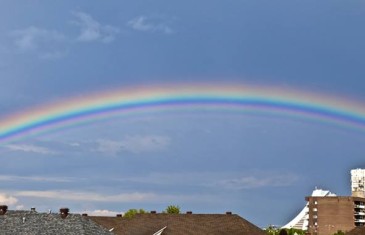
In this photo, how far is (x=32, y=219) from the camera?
75.4m

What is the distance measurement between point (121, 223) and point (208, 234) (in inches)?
687

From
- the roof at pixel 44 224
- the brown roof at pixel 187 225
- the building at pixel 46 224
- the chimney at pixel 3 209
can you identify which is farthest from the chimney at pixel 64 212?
the brown roof at pixel 187 225

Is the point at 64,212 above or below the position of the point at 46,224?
above

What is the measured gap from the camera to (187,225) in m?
101

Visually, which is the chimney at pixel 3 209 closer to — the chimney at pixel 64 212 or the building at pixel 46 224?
the building at pixel 46 224

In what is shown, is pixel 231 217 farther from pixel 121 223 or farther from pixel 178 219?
pixel 121 223

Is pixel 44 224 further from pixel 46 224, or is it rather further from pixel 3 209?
pixel 3 209

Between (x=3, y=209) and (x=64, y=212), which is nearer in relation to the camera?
(x=64, y=212)

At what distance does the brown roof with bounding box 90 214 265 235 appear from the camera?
99.0 meters

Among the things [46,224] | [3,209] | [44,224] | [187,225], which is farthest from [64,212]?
[187,225]

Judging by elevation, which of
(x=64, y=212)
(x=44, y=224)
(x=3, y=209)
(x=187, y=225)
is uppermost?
(x=187, y=225)

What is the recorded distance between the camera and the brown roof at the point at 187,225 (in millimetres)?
99000

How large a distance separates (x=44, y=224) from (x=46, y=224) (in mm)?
228

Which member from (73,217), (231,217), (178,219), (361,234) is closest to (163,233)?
(178,219)
